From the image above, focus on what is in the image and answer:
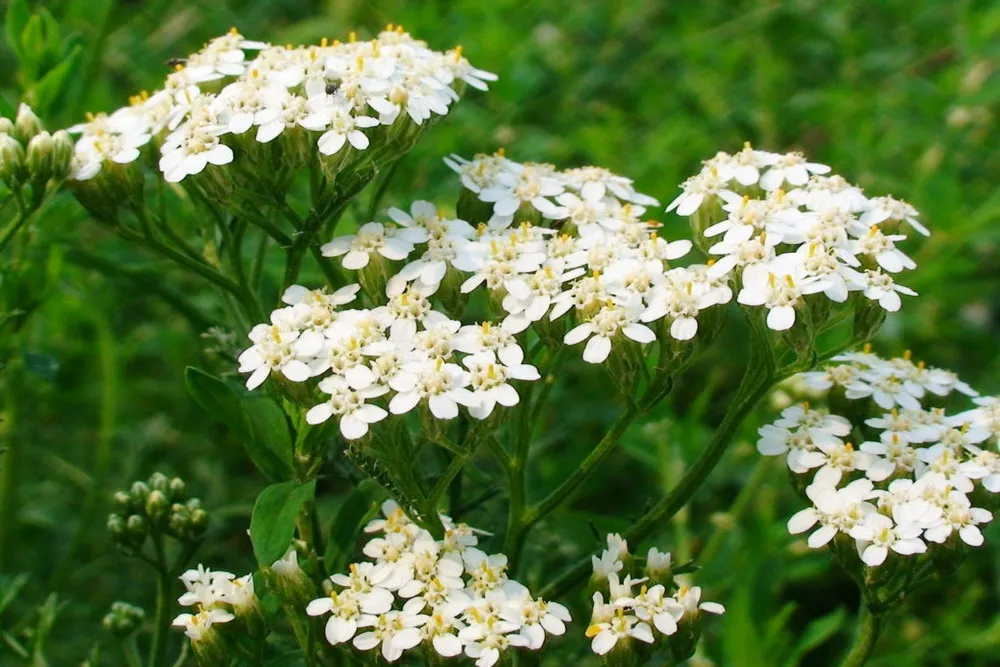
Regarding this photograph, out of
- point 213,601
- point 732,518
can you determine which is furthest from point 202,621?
point 732,518

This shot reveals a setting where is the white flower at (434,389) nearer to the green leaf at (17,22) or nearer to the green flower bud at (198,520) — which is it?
the green flower bud at (198,520)

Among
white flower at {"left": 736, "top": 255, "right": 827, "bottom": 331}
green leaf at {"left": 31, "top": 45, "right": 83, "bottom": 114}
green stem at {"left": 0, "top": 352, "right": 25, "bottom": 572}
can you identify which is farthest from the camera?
green stem at {"left": 0, "top": 352, "right": 25, "bottom": 572}

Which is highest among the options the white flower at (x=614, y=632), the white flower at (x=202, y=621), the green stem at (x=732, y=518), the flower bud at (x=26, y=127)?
the flower bud at (x=26, y=127)

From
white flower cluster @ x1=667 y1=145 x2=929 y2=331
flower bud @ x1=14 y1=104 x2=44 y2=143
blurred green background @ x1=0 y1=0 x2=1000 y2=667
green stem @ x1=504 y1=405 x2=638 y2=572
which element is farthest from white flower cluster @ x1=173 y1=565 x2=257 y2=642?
white flower cluster @ x1=667 y1=145 x2=929 y2=331

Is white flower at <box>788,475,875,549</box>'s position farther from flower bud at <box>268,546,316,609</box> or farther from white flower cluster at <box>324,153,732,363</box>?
flower bud at <box>268,546,316,609</box>

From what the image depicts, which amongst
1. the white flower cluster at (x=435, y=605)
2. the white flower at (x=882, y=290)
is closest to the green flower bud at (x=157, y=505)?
the white flower cluster at (x=435, y=605)

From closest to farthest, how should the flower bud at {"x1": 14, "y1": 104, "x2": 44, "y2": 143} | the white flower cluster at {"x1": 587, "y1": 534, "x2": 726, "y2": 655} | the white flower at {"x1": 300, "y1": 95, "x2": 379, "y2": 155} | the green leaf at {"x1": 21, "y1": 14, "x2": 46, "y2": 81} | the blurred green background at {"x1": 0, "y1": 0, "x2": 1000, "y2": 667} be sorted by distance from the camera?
1. the white flower cluster at {"x1": 587, "y1": 534, "x2": 726, "y2": 655}
2. the white flower at {"x1": 300, "y1": 95, "x2": 379, "y2": 155}
3. the flower bud at {"x1": 14, "y1": 104, "x2": 44, "y2": 143}
4. the green leaf at {"x1": 21, "y1": 14, "x2": 46, "y2": 81}
5. the blurred green background at {"x1": 0, "y1": 0, "x2": 1000, "y2": 667}
